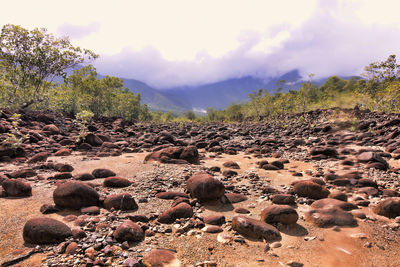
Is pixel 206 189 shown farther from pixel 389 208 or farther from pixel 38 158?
pixel 38 158

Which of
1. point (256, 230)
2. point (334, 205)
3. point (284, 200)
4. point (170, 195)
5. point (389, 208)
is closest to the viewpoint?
point (256, 230)

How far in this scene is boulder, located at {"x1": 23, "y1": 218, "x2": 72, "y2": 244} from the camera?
14.8 feet

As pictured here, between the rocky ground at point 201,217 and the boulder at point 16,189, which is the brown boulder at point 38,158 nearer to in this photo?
the rocky ground at point 201,217

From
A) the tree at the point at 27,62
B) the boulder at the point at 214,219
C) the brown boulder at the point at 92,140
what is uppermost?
the tree at the point at 27,62

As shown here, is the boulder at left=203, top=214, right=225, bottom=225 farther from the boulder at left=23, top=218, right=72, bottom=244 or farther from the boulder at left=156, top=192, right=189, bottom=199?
the boulder at left=23, top=218, right=72, bottom=244

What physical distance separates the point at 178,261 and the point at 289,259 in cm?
219

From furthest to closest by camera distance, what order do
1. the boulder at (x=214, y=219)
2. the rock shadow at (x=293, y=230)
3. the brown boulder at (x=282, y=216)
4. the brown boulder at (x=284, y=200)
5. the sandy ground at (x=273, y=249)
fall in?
the brown boulder at (x=284, y=200), the boulder at (x=214, y=219), the brown boulder at (x=282, y=216), the rock shadow at (x=293, y=230), the sandy ground at (x=273, y=249)

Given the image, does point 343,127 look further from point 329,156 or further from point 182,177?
point 182,177

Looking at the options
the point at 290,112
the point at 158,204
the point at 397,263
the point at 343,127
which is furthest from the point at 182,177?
the point at 290,112

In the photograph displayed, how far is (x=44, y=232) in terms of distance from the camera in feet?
14.9

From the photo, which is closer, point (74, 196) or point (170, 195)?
point (74, 196)

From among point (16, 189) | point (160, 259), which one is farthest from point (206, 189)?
point (16, 189)

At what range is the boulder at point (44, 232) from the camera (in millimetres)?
4500

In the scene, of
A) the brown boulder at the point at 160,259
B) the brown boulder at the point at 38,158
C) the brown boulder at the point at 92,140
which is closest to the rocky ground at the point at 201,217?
the brown boulder at the point at 160,259
